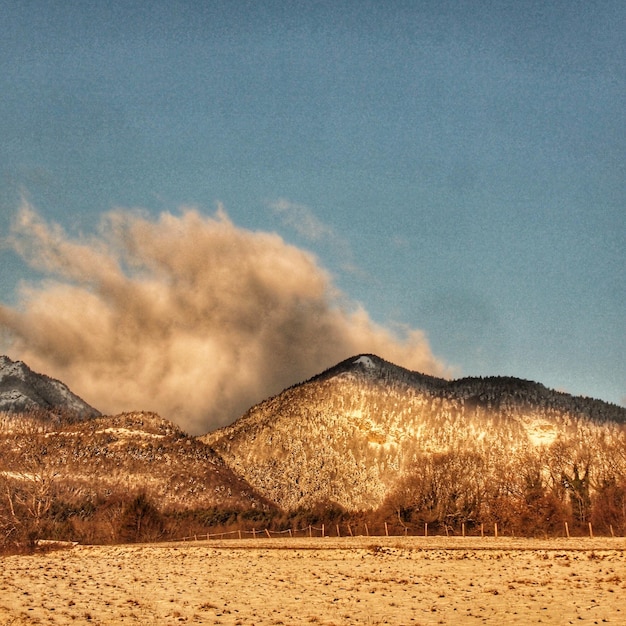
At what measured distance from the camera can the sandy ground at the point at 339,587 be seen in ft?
A: 96.4

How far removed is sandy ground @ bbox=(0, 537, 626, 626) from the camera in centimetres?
2939

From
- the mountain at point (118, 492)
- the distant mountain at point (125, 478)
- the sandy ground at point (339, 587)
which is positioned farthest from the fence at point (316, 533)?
the distant mountain at point (125, 478)

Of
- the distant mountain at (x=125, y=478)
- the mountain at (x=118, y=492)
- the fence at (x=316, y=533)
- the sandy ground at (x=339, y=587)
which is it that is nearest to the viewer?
the sandy ground at (x=339, y=587)

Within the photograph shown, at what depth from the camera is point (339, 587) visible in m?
38.0

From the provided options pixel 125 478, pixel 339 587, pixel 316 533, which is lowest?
pixel 339 587

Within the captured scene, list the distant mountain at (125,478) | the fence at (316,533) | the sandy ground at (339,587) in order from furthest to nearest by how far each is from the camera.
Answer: the distant mountain at (125,478)
the fence at (316,533)
the sandy ground at (339,587)

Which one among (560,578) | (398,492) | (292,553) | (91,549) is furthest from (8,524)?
(560,578)

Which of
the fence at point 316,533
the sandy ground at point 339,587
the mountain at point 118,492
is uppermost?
the mountain at point 118,492

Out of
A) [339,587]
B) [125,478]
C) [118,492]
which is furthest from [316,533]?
[125,478]

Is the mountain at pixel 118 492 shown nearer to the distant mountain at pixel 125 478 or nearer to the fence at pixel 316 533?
the distant mountain at pixel 125 478

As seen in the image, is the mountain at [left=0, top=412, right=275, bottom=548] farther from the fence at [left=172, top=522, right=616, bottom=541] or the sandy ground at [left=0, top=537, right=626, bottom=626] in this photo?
the sandy ground at [left=0, top=537, right=626, bottom=626]

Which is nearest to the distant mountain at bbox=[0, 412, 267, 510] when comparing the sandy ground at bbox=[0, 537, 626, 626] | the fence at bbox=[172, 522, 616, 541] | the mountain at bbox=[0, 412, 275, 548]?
the mountain at bbox=[0, 412, 275, 548]

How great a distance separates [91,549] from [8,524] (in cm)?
1088

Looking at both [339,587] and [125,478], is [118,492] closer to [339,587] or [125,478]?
[125,478]
